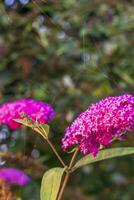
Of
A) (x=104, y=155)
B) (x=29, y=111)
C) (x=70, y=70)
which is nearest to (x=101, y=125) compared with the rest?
(x=104, y=155)

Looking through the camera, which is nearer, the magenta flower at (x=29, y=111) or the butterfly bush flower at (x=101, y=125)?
the butterfly bush flower at (x=101, y=125)

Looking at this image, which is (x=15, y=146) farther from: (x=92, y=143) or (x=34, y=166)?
(x=92, y=143)

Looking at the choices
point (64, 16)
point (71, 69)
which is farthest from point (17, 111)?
point (71, 69)

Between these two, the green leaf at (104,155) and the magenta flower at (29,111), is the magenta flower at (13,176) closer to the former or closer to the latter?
the magenta flower at (29,111)

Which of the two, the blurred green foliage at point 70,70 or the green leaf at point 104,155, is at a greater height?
the green leaf at point 104,155

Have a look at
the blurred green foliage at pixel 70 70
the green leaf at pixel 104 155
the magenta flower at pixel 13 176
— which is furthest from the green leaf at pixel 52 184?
the blurred green foliage at pixel 70 70

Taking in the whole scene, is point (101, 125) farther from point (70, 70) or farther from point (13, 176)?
point (70, 70)
